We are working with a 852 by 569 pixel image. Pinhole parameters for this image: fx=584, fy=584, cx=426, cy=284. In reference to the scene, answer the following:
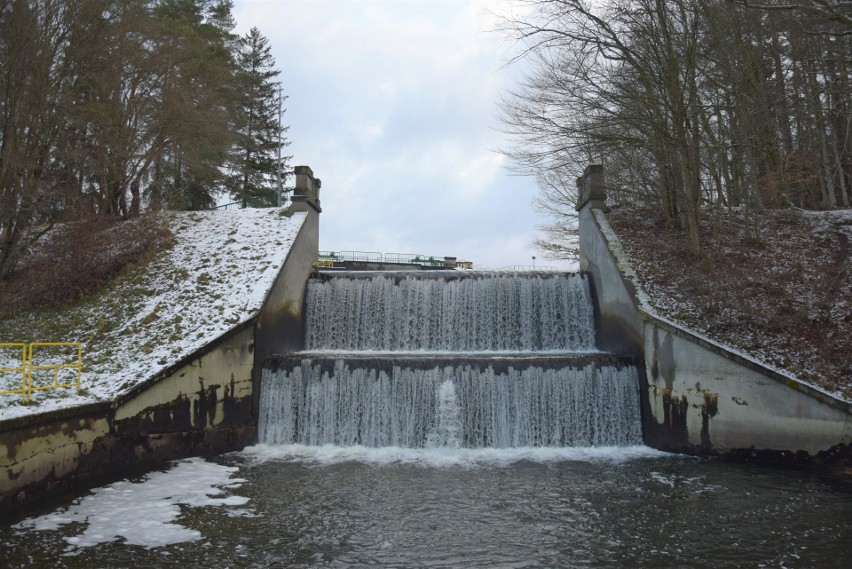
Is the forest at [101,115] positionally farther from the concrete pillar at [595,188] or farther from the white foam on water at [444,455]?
the concrete pillar at [595,188]

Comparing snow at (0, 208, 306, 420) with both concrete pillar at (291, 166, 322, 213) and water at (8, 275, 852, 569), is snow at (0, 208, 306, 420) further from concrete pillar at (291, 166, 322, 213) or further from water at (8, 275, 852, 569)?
water at (8, 275, 852, 569)

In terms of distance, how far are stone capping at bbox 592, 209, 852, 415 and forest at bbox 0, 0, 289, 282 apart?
13548 mm

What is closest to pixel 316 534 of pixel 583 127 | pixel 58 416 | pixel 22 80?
pixel 58 416

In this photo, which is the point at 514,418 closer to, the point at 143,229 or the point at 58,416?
the point at 58,416

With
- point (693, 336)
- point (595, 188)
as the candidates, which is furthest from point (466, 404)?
point (595, 188)

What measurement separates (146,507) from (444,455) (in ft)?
15.2

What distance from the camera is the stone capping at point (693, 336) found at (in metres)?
8.59

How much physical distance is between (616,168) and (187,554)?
57.5ft

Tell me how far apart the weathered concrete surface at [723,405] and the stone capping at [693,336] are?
0.01 meters

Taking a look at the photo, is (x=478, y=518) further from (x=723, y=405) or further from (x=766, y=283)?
(x=766, y=283)

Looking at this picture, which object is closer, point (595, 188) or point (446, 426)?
point (446, 426)

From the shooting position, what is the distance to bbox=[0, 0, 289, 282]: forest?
43.4 ft

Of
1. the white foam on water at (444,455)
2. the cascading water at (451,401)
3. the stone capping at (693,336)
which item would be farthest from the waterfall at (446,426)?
the stone capping at (693,336)

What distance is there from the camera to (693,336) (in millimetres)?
9719
